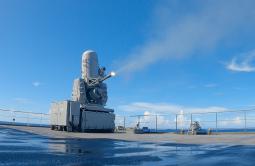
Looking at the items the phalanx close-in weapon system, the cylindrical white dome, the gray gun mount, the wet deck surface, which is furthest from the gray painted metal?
the wet deck surface

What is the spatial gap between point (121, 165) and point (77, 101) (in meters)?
24.3

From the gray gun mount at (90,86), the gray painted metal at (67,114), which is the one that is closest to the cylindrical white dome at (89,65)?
the gray gun mount at (90,86)

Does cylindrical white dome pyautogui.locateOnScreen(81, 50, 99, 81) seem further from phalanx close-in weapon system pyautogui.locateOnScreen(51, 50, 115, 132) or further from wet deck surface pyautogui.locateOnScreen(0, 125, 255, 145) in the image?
wet deck surface pyautogui.locateOnScreen(0, 125, 255, 145)

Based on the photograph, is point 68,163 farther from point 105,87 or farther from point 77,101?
point 105,87

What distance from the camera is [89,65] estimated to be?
35750 mm

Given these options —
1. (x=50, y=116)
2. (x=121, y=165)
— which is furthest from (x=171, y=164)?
(x=50, y=116)

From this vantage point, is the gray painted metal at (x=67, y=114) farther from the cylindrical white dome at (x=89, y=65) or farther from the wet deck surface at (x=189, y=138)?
the wet deck surface at (x=189, y=138)

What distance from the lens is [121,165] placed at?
8.02 metres

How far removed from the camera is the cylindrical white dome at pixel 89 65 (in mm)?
35344

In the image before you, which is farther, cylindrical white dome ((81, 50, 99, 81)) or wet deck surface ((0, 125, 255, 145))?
cylindrical white dome ((81, 50, 99, 81))

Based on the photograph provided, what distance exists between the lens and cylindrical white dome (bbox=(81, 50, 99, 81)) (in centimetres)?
3534

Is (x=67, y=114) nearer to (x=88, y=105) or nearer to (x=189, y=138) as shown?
(x=88, y=105)

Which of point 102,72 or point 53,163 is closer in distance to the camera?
point 53,163

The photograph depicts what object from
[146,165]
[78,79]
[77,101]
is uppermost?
[78,79]
